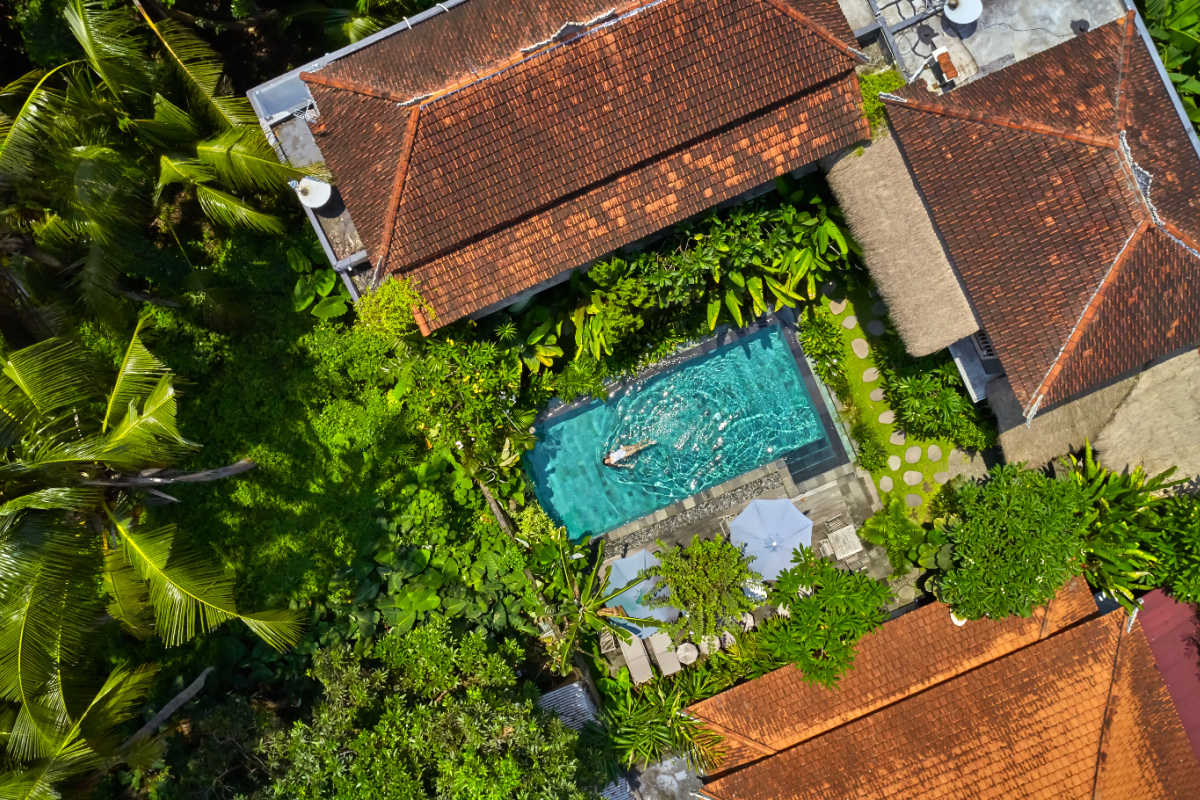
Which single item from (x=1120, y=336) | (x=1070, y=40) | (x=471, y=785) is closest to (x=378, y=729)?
(x=471, y=785)

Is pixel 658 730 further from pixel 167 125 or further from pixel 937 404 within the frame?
pixel 167 125

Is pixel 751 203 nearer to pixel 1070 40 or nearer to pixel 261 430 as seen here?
pixel 1070 40

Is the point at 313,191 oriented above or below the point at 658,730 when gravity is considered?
above

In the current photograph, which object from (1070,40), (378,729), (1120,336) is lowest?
(378,729)

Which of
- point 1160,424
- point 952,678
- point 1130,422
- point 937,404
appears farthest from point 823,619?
point 1160,424

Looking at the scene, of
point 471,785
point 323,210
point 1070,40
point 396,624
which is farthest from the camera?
point 396,624

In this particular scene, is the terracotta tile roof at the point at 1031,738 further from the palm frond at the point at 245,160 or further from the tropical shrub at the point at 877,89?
the palm frond at the point at 245,160
